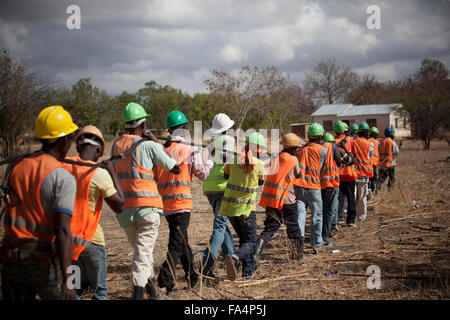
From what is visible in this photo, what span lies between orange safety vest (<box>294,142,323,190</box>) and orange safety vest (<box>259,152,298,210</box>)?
887mm

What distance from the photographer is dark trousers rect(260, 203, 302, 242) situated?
5.39 meters

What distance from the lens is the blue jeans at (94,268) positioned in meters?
3.39

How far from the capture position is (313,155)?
6605mm

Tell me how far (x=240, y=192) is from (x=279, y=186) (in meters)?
0.77

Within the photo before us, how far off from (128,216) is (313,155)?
3.67m

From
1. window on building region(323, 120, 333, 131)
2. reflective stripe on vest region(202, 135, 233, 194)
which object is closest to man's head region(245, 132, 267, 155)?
reflective stripe on vest region(202, 135, 233, 194)

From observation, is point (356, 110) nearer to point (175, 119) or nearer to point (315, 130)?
point (315, 130)

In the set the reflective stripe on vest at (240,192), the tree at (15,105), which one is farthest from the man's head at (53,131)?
the tree at (15,105)

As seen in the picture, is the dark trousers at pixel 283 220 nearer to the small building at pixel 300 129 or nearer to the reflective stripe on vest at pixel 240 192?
the reflective stripe on vest at pixel 240 192

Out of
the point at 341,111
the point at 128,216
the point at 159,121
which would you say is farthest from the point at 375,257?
the point at 341,111

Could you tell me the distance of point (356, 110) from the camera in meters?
47.9

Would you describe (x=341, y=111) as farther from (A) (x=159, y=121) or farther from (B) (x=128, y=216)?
(B) (x=128, y=216)

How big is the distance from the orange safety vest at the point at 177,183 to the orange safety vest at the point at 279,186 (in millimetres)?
1313

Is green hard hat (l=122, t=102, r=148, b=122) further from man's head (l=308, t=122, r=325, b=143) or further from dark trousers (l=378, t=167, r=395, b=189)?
dark trousers (l=378, t=167, r=395, b=189)
